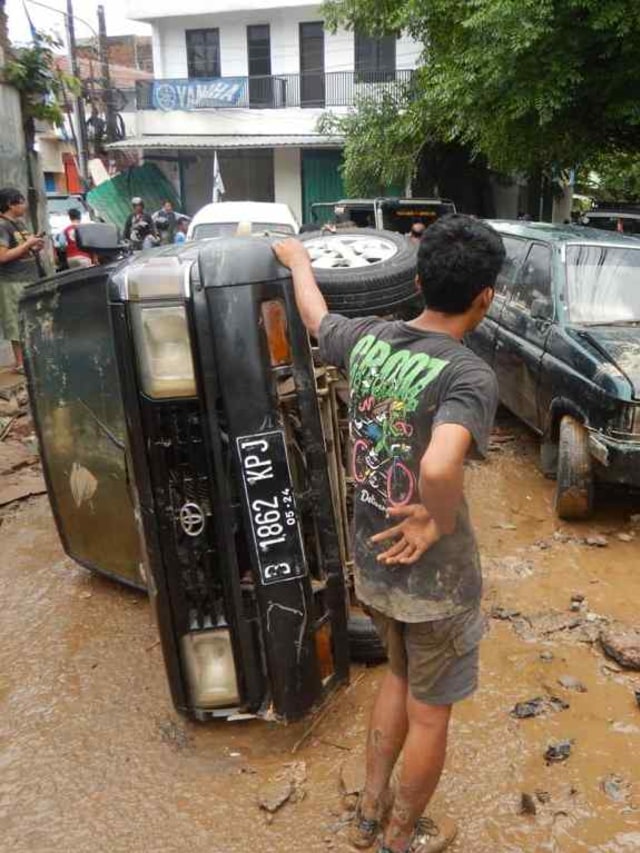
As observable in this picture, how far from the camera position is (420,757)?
6.66 ft

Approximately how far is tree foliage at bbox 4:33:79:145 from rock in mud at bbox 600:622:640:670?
24.0ft

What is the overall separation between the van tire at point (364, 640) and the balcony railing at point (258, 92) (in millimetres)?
23624

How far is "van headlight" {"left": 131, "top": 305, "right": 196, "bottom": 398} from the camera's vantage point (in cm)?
221

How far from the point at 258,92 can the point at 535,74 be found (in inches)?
671

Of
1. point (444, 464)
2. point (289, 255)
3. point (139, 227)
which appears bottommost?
point (139, 227)

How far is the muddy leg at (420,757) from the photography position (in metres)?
2.03

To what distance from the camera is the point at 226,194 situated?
2650cm

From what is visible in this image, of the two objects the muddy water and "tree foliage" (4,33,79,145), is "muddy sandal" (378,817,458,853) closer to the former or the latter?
the muddy water

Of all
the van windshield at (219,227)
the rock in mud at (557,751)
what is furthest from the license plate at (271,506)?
the van windshield at (219,227)

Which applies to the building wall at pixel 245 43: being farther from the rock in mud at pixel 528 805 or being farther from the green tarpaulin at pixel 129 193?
the rock in mud at pixel 528 805

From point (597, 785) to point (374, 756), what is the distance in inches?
31.7

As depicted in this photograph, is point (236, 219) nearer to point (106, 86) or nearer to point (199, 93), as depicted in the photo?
point (199, 93)

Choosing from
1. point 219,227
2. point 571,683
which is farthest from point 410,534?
point 219,227

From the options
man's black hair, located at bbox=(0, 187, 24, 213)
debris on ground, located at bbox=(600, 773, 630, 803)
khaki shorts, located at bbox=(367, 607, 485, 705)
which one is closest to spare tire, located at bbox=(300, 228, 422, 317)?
khaki shorts, located at bbox=(367, 607, 485, 705)
